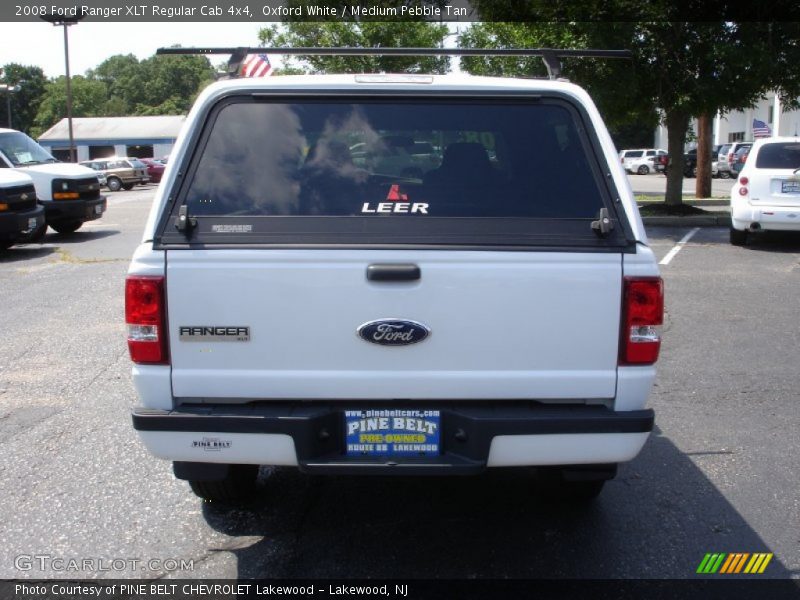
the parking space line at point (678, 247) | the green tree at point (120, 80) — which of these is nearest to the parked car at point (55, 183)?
the parking space line at point (678, 247)

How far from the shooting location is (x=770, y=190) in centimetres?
1286

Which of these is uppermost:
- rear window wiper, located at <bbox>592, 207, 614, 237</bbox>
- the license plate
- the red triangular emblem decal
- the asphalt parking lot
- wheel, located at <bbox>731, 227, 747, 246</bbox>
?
the red triangular emblem decal

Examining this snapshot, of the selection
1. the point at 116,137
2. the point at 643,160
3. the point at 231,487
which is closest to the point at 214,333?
the point at 231,487

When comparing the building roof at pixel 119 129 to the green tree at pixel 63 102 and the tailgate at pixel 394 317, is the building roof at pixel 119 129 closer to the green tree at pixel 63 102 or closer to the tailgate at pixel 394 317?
the green tree at pixel 63 102

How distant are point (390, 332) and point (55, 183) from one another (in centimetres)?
1387

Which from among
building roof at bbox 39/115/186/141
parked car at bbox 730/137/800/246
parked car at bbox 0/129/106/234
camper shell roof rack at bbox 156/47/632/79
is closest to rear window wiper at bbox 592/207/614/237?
camper shell roof rack at bbox 156/47/632/79

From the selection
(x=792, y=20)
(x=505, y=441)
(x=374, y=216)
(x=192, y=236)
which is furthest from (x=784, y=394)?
(x=792, y=20)

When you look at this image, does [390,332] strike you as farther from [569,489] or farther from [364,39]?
[364,39]

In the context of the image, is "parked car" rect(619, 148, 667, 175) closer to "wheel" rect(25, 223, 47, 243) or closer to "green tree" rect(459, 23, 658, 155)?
"green tree" rect(459, 23, 658, 155)

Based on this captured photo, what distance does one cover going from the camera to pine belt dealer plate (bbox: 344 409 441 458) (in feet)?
11.2

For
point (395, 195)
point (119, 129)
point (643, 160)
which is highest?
point (119, 129)

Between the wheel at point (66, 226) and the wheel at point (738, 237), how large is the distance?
11.5 m

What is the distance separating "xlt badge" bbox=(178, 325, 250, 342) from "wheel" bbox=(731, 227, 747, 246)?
38.5 ft

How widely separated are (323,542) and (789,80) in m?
14.9
